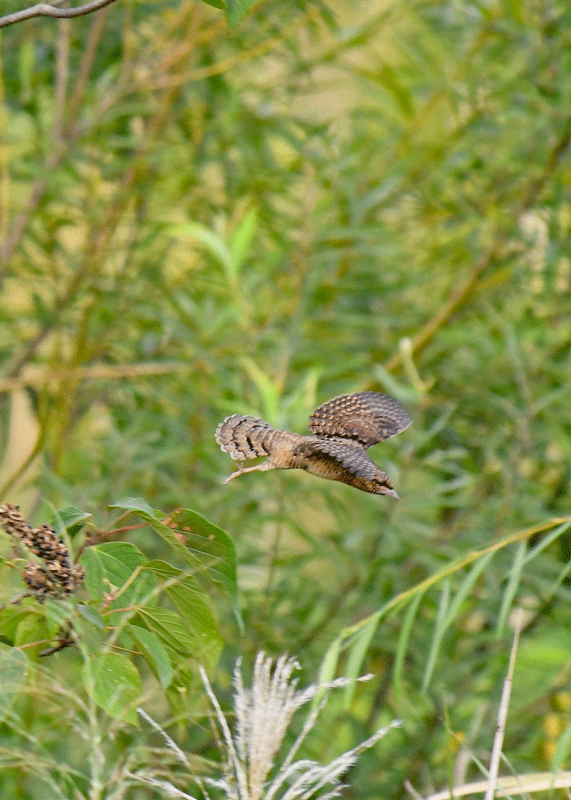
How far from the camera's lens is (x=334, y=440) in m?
0.67

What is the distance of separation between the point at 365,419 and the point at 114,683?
0.92ft

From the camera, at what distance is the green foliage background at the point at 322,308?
1.22 m

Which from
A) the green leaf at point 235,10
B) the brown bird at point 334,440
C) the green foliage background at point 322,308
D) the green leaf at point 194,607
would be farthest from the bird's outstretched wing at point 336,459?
the green foliage background at point 322,308

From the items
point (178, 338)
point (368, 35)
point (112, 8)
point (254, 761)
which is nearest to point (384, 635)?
point (178, 338)

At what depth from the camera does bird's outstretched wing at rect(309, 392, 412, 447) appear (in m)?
0.69

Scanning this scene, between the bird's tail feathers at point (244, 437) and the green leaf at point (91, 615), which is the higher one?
the bird's tail feathers at point (244, 437)

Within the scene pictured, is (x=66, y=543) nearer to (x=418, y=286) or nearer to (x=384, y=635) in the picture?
(x=384, y=635)

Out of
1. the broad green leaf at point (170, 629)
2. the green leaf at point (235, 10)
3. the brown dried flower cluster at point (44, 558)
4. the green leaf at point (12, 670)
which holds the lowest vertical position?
the broad green leaf at point (170, 629)

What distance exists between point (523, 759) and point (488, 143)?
2.94 ft

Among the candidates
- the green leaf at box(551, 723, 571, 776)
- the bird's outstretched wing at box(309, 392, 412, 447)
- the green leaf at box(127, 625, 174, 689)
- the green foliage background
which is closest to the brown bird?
the bird's outstretched wing at box(309, 392, 412, 447)

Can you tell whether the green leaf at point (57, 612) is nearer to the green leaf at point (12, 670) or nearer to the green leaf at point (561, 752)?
the green leaf at point (12, 670)

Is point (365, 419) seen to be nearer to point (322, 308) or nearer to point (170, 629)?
point (170, 629)

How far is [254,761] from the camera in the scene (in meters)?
0.60

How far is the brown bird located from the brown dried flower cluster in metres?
0.12
